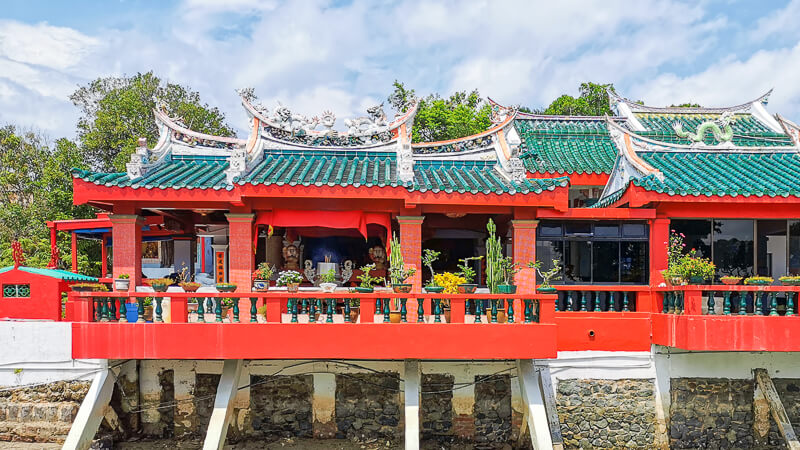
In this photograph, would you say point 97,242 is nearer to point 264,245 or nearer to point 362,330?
point 264,245

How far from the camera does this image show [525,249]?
10.6 metres

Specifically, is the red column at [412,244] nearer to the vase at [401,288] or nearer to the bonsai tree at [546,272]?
the vase at [401,288]

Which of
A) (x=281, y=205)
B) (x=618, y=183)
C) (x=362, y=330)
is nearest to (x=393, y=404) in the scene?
(x=362, y=330)

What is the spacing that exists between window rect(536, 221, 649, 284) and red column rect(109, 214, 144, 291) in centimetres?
712

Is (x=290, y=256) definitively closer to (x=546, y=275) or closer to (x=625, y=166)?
(x=546, y=275)

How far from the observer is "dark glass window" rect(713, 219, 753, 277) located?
11656mm

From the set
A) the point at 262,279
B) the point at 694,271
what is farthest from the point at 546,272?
the point at 262,279

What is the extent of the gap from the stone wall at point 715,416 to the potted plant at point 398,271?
16.0 feet

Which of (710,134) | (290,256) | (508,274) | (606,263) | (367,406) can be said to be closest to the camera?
(508,274)

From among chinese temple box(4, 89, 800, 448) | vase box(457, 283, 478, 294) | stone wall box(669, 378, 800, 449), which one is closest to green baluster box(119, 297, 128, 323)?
chinese temple box(4, 89, 800, 448)

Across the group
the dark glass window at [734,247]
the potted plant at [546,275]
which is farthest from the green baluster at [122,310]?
the dark glass window at [734,247]

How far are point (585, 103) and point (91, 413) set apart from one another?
2380 cm

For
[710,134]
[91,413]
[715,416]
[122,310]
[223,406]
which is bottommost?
[715,416]

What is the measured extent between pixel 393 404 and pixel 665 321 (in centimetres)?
475
